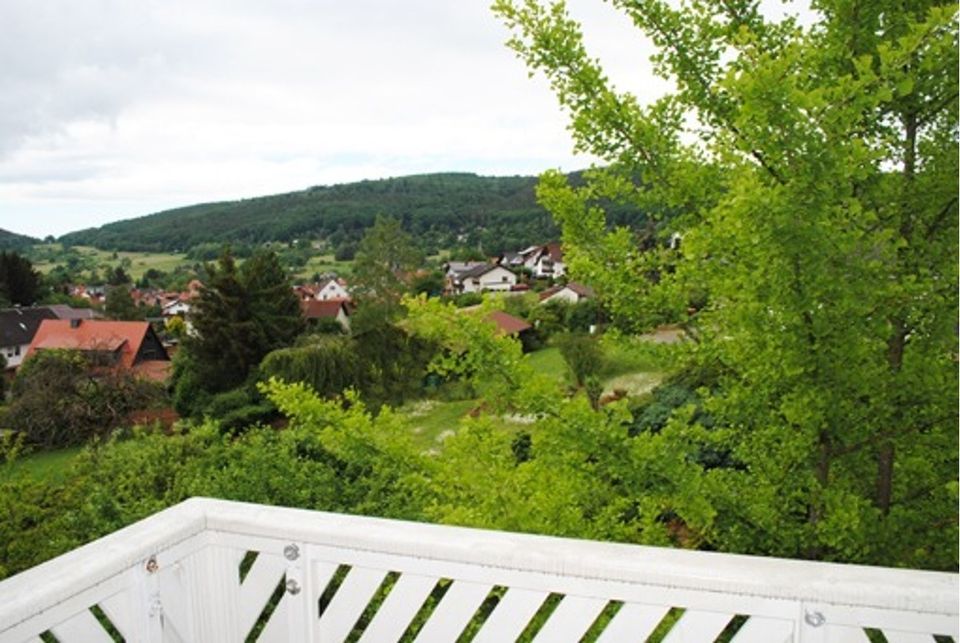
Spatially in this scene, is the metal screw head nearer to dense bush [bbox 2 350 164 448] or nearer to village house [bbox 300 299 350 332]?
dense bush [bbox 2 350 164 448]

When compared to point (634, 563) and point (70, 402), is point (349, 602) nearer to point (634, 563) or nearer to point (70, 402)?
point (634, 563)

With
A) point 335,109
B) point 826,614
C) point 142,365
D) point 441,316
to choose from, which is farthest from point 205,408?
point 826,614

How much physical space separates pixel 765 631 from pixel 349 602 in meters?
0.70

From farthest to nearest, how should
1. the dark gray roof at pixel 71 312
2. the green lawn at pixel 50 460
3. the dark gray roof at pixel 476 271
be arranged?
the dark gray roof at pixel 476 271
the dark gray roof at pixel 71 312
the green lawn at pixel 50 460

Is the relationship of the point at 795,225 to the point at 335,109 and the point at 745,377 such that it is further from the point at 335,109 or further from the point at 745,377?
the point at 335,109

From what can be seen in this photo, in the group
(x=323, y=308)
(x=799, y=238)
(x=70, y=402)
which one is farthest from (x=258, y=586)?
(x=323, y=308)

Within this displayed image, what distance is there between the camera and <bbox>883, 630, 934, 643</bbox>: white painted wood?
955 mm

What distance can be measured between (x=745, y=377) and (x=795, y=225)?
71 centimetres

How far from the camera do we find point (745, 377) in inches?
95.0

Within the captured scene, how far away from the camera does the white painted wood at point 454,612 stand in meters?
1.14

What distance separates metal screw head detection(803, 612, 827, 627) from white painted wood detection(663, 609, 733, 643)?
11 cm

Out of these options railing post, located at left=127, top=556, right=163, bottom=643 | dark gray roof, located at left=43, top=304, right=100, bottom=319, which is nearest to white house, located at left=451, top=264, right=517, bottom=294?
dark gray roof, located at left=43, top=304, right=100, bottom=319

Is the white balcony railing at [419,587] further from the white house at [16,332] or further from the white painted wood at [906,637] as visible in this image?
the white house at [16,332]

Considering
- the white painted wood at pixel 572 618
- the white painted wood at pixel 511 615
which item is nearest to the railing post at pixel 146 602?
the white painted wood at pixel 511 615
